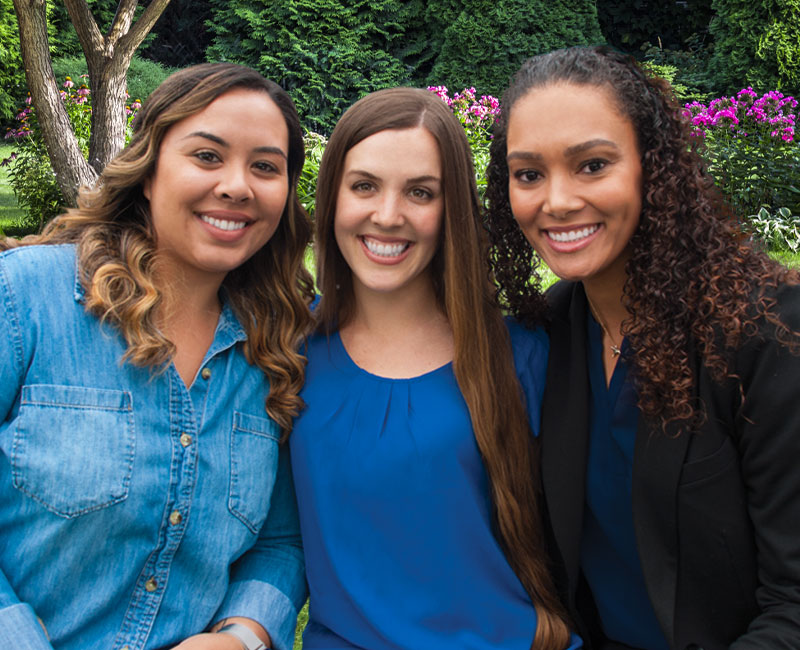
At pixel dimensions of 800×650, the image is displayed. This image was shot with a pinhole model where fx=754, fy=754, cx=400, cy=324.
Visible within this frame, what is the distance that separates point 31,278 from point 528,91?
1.32 metres

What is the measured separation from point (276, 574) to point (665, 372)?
120 cm

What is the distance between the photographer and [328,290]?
237cm

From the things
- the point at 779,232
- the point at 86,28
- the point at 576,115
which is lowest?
the point at 576,115

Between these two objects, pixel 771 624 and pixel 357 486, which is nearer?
pixel 771 624

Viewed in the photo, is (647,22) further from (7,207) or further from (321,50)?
(7,207)

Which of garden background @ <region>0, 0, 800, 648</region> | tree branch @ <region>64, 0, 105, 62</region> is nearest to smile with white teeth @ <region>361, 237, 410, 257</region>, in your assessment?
tree branch @ <region>64, 0, 105, 62</region>

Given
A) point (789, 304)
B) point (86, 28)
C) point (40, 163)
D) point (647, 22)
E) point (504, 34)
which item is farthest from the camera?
point (647, 22)

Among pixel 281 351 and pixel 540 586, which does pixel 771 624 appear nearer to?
pixel 540 586

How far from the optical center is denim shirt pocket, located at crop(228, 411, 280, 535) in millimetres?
2010

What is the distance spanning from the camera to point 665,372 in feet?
5.90

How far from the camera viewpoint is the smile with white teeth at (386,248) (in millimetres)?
2125

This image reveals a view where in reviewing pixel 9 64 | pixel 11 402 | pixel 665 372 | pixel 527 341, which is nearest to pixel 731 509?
pixel 665 372

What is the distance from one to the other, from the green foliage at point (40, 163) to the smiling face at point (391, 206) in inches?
298

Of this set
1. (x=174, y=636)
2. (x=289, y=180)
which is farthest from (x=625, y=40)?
(x=174, y=636)
